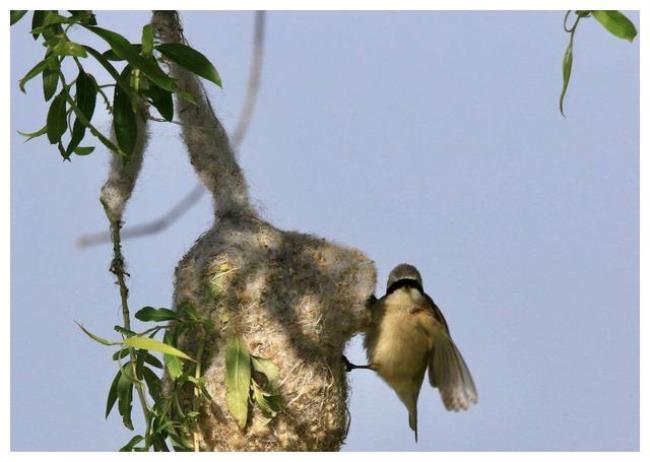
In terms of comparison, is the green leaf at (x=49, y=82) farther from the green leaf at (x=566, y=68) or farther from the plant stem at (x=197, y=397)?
the green leaf at (x=566, y=68)

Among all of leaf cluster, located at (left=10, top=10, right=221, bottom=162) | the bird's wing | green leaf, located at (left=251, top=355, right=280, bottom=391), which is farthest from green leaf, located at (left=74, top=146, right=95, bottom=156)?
the bird's wing

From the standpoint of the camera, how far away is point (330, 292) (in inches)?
117

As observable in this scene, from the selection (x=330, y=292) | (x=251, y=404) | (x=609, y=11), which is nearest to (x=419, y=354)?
(x=330, y=292)

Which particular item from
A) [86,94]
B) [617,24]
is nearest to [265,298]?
[86,94]

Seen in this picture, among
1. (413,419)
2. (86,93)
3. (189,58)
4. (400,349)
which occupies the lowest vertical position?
(413,419)

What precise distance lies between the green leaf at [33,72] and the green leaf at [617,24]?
1188mm

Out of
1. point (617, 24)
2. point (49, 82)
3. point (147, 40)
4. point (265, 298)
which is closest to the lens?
point (617, 24)

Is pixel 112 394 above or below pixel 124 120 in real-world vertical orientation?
below

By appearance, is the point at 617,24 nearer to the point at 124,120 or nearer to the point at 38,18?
the point at 124,120

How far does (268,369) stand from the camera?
2.78 meters

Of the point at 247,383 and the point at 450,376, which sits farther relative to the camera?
the point at 450,376

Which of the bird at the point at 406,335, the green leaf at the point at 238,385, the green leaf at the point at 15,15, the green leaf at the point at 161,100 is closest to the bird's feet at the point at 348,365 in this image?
the bird at the point at 406,335

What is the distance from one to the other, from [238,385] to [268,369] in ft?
0.40

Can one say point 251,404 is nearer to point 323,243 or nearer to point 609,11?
point 323,243
